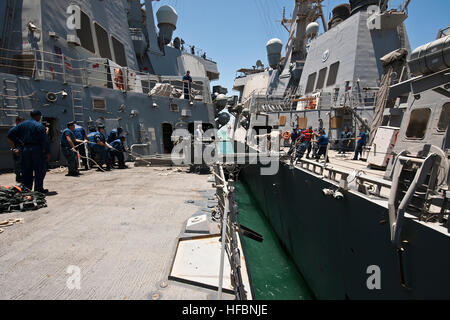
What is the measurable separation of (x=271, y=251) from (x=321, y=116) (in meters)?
12.3

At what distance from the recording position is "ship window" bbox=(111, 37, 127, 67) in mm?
13618

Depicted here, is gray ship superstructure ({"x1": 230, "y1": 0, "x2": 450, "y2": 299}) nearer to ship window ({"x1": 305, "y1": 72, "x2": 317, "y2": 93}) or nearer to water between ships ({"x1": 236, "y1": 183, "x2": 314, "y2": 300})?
water between ships ({"x1": 236, "y1": 183, "x2": 314, "y2": 300})

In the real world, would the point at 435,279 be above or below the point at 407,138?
below

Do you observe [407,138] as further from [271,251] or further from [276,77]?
[276,77]

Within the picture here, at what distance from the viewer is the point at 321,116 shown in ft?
54.3

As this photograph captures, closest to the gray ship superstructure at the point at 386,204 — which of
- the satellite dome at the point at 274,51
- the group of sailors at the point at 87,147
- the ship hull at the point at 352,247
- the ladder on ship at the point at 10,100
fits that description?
the ship hull at the point at 352,247

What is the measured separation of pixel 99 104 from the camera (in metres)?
10.1

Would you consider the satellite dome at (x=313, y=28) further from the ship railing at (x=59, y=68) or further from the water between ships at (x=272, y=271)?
the water between ships at (x=272, y=271)

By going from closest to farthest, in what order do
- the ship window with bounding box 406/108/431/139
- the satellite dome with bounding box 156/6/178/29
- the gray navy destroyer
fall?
the gray navy destroyer → the ship window with bounding box 406/108/431/139 → the satellite dome with bounding box 156/6/178/29

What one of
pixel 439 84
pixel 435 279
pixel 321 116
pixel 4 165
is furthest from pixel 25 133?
pixel 321 116

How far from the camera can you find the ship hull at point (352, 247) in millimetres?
2357

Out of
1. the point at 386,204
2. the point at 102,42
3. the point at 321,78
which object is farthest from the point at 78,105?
the point at 321,78

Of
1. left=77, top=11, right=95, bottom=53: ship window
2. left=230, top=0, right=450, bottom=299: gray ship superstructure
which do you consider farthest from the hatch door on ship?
left=230, top=0, right=450, bottom=299: gray ship superstructure

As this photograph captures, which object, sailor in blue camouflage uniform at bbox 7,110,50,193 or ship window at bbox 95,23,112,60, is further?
ship window at bbox 95,23,112,60
